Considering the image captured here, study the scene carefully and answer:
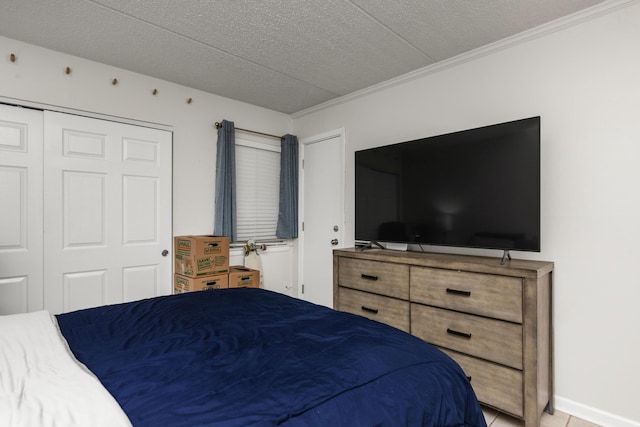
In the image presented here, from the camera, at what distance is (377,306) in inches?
107

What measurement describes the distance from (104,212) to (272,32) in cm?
210

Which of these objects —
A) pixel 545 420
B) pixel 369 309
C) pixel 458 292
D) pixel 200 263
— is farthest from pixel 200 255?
pixel 545 420

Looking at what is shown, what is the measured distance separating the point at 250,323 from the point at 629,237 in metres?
2.26

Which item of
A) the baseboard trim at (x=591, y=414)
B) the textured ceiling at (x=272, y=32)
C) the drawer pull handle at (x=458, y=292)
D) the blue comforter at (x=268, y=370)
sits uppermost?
the textured ceiling at (x=272, y=32)

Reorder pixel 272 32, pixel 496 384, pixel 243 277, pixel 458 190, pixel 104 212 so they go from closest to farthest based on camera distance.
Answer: pixel 496 384 < pixel 272 32 < pixel 458 190 < pixel 104 212 < pixel 243 277

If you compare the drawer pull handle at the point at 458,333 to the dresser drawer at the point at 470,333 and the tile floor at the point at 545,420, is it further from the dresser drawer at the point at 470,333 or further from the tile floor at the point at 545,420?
the tile floor at the point at 545,420

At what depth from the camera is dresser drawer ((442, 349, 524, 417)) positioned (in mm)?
2002

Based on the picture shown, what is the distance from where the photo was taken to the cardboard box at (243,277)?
339 centimetres

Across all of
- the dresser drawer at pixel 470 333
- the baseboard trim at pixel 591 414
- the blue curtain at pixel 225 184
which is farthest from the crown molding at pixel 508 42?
the baseboard trim at pixel 591 414

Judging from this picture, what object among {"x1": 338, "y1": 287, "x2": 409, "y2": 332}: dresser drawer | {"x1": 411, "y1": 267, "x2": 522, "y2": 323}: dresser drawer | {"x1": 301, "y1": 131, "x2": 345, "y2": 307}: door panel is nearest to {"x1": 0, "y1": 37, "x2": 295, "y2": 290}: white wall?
{"x1": 301, "y1": 131, "x2": 345, "y2": 307}: door panel

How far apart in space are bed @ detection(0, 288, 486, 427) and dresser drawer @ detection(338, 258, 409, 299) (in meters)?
1.08

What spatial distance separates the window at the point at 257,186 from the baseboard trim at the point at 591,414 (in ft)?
10.2

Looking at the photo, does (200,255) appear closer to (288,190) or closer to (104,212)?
(104,212)

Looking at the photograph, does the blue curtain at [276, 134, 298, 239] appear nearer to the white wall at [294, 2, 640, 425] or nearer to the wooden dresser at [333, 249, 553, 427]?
the wooden dresser at [333, 249, 553, 427]
